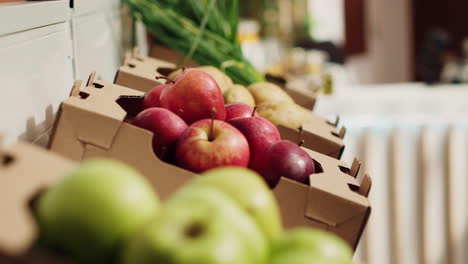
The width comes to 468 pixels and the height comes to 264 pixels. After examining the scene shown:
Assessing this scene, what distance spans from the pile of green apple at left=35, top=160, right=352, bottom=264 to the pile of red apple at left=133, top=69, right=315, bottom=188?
36 cm

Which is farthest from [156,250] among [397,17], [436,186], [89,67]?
[397,17]

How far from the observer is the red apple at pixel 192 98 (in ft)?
3.56

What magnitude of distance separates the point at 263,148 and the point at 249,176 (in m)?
0.39

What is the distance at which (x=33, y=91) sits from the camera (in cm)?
98

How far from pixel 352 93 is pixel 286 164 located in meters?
2.40

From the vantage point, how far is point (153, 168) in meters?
0.89

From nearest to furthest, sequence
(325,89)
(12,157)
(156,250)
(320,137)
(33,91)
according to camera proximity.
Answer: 1. (156,250)
2. (12,157)
3. (33,91)
4. (320,137)
5. (325,89)

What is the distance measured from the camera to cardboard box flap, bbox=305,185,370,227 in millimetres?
860

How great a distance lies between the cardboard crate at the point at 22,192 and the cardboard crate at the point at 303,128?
2.17 ft

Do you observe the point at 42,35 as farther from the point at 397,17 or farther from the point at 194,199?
the point at 397,17

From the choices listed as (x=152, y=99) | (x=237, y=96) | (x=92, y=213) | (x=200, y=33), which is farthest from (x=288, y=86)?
(x=92, y=213)

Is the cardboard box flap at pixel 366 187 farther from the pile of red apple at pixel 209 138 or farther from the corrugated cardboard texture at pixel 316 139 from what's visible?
the corrugated cardboard texture at pixel 316 139

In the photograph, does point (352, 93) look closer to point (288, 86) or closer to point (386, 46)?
point (288, 86)

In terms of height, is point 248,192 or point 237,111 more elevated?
point 248,192
